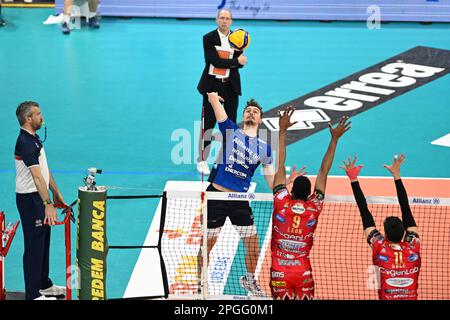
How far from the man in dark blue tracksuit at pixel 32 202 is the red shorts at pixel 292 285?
262 cm

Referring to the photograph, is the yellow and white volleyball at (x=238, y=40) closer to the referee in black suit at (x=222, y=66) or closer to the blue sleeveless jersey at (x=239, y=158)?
Result: the referee in black suit at (x=222, y=66)

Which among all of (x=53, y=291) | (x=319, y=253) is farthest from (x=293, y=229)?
(x=53, y=291)

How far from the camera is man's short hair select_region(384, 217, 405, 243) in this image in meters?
8.53

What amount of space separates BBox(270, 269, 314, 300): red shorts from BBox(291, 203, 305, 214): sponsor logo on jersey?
65 cm

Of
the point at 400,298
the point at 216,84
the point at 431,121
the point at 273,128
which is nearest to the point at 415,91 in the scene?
the point at 431,121

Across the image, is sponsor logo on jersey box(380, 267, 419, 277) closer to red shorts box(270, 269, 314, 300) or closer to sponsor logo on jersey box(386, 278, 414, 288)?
sponsor logo on jersey box(386, 278, 414, 288)

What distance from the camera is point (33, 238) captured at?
32.1 feet

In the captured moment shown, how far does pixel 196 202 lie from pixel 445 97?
7497 mm

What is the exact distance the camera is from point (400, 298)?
8.61 metres

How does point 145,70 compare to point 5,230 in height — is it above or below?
above

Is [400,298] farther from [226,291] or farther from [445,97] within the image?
[445,97]

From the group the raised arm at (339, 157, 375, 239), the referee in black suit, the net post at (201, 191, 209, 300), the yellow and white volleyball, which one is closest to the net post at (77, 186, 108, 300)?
the net post at (201, 191, 209, 300)

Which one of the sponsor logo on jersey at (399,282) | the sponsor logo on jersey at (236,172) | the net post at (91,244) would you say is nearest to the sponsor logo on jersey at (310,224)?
the sponsor logo on jersey at (399,282)

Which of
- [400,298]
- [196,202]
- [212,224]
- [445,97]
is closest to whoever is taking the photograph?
[400,298]
